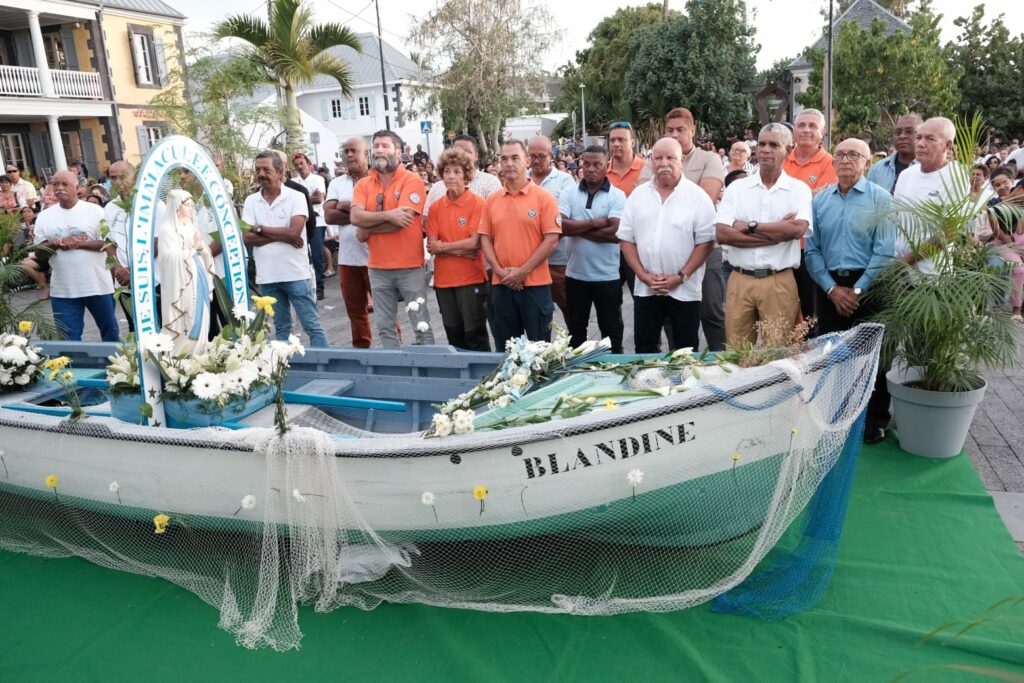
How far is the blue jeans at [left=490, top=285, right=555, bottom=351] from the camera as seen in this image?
19.2 ft

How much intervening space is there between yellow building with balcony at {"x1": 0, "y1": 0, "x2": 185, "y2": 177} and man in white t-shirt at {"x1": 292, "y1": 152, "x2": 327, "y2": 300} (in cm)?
1314

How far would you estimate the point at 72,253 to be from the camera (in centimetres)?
702

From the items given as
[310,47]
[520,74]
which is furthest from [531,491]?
[520,74]

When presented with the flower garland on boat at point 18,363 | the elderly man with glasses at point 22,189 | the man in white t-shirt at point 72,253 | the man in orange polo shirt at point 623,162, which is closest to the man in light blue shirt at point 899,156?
the man in orange polo shirt at point 623,162

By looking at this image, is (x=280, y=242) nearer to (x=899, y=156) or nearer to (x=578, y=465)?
(x=578, y=465)

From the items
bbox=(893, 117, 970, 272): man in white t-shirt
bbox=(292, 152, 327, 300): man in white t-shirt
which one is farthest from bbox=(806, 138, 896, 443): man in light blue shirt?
bbox=(292, 152, 327, 300): man in white t-shirt

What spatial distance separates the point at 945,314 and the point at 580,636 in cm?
272

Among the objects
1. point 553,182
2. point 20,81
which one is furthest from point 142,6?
point 553,182

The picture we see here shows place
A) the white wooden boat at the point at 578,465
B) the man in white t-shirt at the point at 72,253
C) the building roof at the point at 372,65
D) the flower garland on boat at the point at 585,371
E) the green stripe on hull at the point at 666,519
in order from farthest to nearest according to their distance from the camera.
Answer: the building roof at the point at 372,65, the man in white t-shirt at the point at 72,253, the flower garland on boat at the point at 585,371, the green stripe on hull at the point at 666,519, the white wooden boat at the point at 578,465

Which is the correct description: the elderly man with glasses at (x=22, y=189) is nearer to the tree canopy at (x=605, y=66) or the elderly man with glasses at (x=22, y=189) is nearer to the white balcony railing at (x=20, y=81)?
the white balcony railing at (x=20, y=81)

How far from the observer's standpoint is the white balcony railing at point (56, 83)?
71.9 feet

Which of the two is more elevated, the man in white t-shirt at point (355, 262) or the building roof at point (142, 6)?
the building roof at point (142, 6)

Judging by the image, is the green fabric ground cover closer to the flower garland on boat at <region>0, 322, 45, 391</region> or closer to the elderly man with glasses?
the flower garland on boat at <region>0, 322, 45, 391</region>

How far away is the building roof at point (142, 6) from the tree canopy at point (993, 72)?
29556 mm
